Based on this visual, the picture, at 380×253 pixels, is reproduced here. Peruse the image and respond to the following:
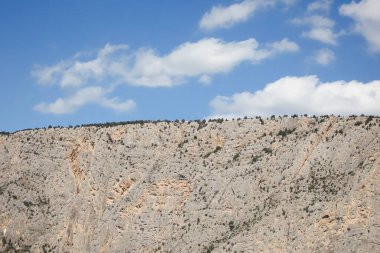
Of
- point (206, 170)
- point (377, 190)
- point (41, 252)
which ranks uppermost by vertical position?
point (206, 170)

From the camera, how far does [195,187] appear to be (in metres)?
71.6

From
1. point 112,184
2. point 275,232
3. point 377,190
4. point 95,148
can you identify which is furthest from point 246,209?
point 95,148

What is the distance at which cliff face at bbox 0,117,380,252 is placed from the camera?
192 ft

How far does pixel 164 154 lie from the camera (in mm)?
77125

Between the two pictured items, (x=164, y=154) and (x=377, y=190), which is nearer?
(x=377, y=190)

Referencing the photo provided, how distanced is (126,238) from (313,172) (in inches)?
974

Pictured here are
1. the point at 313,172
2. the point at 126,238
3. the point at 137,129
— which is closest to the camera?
the point at 313,172

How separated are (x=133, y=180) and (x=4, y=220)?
1887cm

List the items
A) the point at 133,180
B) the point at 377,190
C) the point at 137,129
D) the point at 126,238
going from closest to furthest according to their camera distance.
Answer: the point at 377,190 → the point at 126,238 → the point at 133,180 → the point at 137,129

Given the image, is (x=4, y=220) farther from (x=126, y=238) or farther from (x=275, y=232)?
(x=275, y=232)

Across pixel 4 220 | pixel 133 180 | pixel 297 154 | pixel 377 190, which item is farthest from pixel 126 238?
pixel 377 190

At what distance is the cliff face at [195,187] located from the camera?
192 feet

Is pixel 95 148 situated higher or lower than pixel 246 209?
higher

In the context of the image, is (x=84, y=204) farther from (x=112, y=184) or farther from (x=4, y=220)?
(x=4, y=220)
